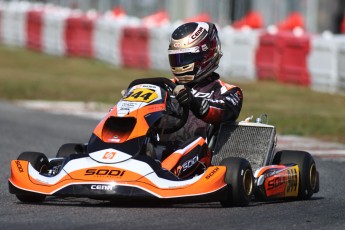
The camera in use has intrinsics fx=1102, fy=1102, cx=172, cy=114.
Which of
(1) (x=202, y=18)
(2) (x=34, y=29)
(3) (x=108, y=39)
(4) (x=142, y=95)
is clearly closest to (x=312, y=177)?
(4) (x=142, y=95)

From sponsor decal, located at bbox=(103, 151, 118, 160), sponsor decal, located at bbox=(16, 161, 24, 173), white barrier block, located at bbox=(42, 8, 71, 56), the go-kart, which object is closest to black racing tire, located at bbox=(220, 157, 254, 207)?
the go-kart

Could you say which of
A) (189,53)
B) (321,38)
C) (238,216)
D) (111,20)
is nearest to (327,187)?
(189,53)

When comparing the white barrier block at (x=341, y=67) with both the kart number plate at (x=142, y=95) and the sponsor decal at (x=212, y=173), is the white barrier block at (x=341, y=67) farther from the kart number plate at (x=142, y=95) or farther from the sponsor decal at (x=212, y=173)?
the sponsor decal at (x=212, y=173)

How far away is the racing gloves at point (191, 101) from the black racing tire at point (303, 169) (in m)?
0.80

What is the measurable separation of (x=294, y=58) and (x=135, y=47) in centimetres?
625

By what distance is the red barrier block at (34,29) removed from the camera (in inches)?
1181

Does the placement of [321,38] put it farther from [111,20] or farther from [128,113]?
[128,113]

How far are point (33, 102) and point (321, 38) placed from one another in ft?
16.6

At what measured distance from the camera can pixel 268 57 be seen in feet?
66.9

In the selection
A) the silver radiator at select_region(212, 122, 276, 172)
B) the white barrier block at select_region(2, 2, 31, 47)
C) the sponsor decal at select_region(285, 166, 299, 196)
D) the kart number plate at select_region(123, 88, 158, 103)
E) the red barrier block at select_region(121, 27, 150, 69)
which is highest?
the kart number plate at select_region(123, 88, 158, 103)

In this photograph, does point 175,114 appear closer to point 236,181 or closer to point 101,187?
point 236,181

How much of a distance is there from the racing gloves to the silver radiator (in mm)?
407

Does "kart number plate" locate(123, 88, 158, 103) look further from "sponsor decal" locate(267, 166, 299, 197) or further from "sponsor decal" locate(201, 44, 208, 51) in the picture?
"sponsor decal" locate(267, 166, 299, 197)

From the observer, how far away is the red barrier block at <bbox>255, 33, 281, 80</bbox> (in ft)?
66.1
